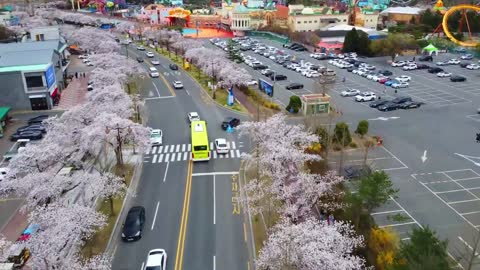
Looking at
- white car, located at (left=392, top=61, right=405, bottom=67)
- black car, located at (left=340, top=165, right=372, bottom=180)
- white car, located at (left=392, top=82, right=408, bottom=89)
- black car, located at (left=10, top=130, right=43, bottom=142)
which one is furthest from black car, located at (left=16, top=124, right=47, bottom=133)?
white car, located at (left=392, top=61, right=405, bottom=67)

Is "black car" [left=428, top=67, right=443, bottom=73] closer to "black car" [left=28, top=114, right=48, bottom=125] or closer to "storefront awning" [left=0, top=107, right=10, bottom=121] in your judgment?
"black car" [left=28, top=114, right=48, bottom=125]

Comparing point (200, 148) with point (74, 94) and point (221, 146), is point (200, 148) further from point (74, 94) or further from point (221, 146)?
point (74, 94)

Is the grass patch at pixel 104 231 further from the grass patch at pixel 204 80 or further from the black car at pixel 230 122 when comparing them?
the grass patch at pixel 204 80

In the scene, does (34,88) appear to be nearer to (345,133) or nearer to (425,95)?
(345,133)

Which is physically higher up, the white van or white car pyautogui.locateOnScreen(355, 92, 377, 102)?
the white van

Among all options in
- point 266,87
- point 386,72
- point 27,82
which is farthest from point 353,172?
point 386,72

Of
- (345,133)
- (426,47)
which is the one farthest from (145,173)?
(426,47)
